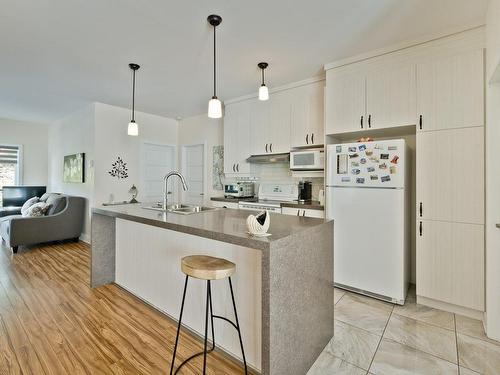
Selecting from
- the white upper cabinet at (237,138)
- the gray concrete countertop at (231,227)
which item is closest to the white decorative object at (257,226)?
the gray concrete countertop at (231,227)

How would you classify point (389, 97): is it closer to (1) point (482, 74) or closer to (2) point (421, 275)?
(1) point (482, 74)

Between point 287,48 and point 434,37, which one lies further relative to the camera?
point 287,48

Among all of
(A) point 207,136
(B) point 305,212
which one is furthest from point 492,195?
(A) point 207,136

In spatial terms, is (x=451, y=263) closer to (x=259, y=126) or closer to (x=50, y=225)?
(x=259, y=126)

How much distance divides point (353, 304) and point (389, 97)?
2125 millimetres

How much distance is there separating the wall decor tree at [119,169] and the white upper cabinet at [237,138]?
6.38ft

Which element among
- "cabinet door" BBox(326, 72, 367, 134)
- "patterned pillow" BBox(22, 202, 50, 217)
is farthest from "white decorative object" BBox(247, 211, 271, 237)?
"patterned pillow" BBox(22, 202, 50, 217)

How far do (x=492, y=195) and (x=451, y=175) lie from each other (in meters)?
0.37

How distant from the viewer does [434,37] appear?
7.88 ft

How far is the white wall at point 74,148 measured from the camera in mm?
4595

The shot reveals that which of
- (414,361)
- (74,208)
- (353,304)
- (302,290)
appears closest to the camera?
(302,290)

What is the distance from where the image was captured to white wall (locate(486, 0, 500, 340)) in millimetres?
1968

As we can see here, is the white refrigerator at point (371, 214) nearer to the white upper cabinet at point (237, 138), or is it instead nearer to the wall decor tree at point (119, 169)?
the white upper cabinet at point (237, 138)

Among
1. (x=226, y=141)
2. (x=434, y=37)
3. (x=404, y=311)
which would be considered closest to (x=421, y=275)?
(x=404, y=311)
